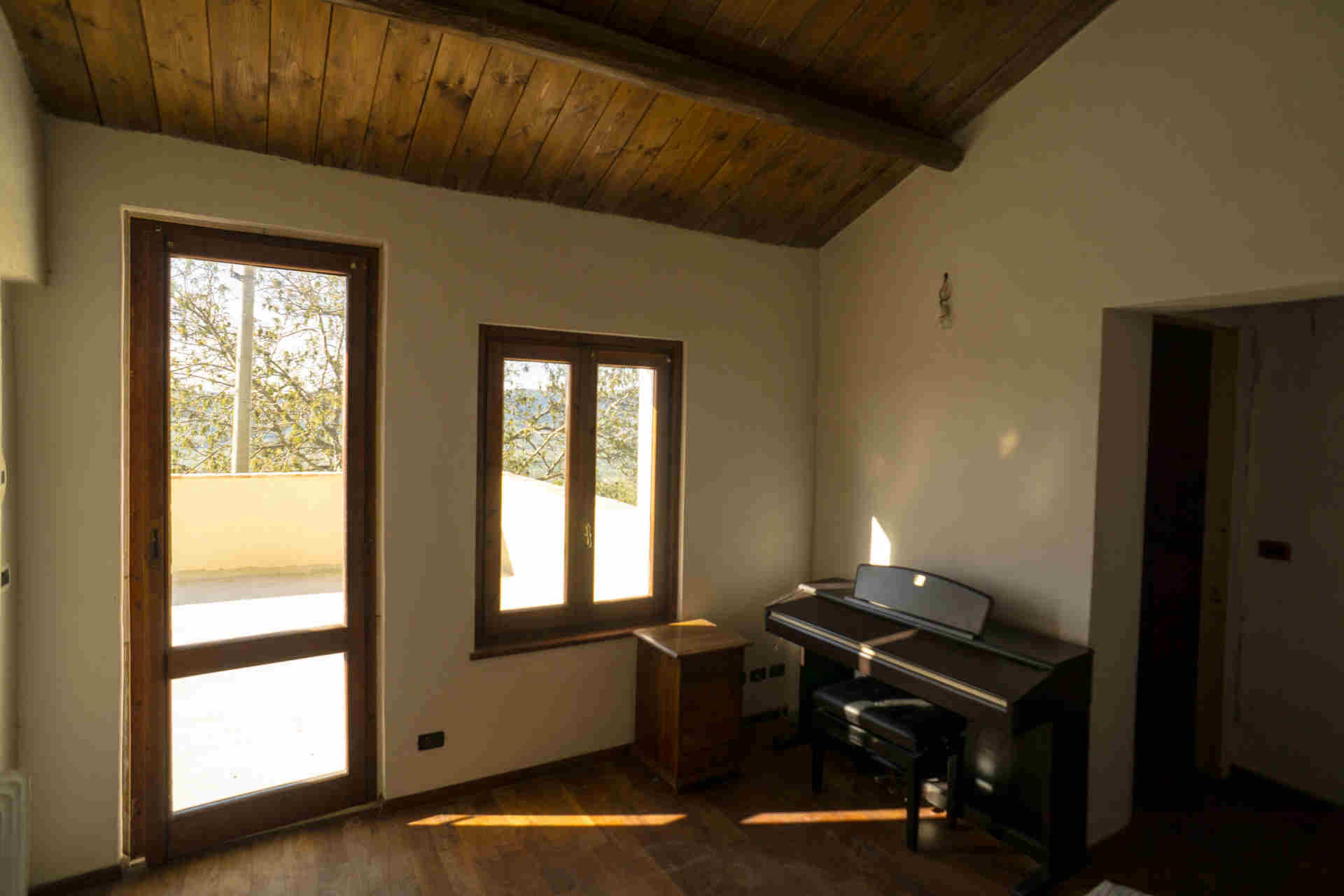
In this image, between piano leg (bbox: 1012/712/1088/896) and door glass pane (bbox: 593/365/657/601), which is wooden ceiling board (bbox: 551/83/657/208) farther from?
piano leg (bbox: 1012/712/1088/896)

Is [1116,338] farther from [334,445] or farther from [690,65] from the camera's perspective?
[334,445]

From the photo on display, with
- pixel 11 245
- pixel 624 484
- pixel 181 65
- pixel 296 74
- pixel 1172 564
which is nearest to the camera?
pixel 11 245

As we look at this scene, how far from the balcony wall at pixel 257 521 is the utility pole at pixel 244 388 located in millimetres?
80

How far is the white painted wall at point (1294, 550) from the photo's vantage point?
3299 mm

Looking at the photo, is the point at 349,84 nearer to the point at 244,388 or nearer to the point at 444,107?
the point at 444,107

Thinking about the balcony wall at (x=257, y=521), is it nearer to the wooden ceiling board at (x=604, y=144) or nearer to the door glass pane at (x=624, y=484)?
the door glass pane at (x=624, y=484)

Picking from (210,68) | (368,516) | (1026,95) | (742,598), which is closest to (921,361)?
(1026,95)

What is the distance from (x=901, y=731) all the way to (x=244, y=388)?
3.05 metres

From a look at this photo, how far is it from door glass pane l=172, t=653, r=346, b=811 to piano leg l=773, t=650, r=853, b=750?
2277 mm

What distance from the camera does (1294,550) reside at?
3418 millimetres

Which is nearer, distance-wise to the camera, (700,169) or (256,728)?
(256,728)

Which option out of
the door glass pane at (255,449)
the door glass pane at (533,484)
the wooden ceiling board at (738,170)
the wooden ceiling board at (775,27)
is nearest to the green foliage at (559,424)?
the door glass pane at (533,484)

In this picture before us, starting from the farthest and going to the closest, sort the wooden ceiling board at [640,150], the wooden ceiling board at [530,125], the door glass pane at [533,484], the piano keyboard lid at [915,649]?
the door glass pane at [533,484], the wooden ceiling board at [640,150], the wooden ceiling board at [530,125], the piano keyboard lid at [915,649]

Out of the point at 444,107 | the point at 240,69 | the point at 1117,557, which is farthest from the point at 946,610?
the point at 240,69
